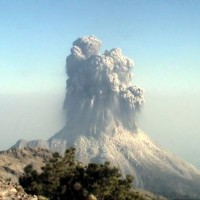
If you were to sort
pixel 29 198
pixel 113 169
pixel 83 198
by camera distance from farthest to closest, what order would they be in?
1. pixel 113 169
2. pixel 83 198
3. pixel 29 198

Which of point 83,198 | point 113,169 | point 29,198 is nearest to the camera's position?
point 29,198

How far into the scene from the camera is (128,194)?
7875cm

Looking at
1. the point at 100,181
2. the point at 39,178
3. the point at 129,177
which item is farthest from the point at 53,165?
the point at 129,177

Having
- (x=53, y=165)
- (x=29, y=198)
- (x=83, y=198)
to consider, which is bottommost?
(x=29, y=198)

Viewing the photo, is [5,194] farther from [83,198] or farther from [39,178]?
[39,178]

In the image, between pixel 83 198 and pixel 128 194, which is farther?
pixel 128 194

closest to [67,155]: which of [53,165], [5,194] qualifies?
[53,165]

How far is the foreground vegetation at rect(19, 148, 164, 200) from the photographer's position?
74.4 meters

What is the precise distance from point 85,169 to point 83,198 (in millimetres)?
9385

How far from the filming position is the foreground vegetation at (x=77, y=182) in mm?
74438

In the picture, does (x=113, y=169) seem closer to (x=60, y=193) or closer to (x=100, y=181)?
(x=100, y=181)

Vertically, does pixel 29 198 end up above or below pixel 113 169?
below

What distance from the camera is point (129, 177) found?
261 feet

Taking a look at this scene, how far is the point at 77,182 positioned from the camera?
75562 mm
